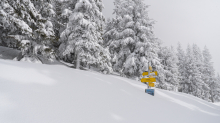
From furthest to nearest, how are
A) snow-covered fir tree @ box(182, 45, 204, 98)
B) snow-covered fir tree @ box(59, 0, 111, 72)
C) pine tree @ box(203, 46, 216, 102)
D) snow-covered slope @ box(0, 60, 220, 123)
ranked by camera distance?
pine tree @ box(203, 46, 216, 102), snow-covered fir tree @ box(182, 45, 204, 98), snow-covered fir tree @ box(59, 0, 111, 72), snow-covered slope @ box(0, 60, 220, 123)

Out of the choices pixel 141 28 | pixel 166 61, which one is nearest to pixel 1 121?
pixel 141 28

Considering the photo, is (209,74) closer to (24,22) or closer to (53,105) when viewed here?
(24,22)

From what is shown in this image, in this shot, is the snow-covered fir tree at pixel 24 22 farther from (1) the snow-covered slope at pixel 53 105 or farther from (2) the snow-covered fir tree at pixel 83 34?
(1) the snow-covered slope at pixel 53 105

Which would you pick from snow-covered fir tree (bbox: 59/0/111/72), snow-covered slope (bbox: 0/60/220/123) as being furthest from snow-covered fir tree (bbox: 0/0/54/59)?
snow-covered slope (bbox: 0/60/220/123)

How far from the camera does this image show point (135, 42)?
1362 cm

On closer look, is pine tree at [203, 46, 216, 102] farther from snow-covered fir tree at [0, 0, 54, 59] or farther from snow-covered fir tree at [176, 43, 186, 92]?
snow-covered fir tree at [0, 0, 54, 59]

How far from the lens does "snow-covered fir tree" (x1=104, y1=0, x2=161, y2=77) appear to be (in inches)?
509

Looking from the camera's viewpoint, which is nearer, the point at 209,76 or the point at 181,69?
the point at 181,69

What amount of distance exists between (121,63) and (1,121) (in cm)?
1338

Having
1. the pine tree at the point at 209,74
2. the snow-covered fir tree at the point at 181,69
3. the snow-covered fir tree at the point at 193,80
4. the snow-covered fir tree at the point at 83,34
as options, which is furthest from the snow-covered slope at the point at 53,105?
the pine tree at the point at 209,74

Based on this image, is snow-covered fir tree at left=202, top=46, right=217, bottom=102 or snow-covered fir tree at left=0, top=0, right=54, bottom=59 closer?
snow-covered fir tree at left=0, top=0, right=54, bottom=59

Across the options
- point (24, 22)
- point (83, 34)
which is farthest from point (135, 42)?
point (24, 22)

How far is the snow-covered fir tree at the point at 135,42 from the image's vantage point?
42.4 feet

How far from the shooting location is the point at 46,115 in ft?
5.70
